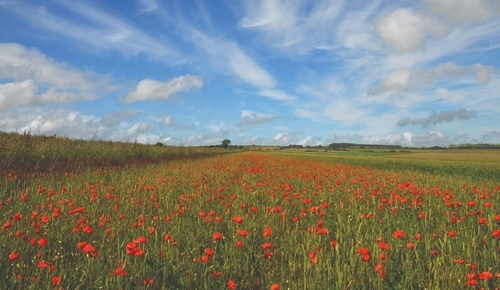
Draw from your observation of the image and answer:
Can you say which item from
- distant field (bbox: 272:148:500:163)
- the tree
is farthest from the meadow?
the tree

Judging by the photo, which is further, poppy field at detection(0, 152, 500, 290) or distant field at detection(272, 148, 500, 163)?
distant field at detection(272, 148, 500, 163)

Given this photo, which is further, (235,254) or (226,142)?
(226,142)

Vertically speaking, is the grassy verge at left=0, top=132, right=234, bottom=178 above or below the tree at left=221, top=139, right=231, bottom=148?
below

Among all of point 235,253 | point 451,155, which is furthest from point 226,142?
point 235,253

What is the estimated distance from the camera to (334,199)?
659cm

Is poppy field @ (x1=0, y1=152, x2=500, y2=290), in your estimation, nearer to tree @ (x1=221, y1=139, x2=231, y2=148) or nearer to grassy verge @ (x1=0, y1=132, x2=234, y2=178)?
grassy verge @ (x1=0, y1=132, x2=234, y2=178)

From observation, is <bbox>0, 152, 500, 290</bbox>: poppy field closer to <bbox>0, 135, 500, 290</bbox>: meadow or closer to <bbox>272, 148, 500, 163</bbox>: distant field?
<bbox>0, 135, 500, 290</bbox>: meadow

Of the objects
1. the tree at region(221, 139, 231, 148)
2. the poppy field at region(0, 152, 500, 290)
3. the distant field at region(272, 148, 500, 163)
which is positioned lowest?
the poppy field at region(0, 152, 500, 290)

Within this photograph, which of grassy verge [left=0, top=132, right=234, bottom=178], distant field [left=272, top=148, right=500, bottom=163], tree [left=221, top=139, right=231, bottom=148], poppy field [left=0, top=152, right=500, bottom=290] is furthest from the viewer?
tree [left=221, top=139, right=231, bottom=148]

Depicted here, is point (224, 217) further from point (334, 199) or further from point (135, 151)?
point (135, 151)

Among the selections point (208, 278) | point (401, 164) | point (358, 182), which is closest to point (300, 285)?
point (208, 278)

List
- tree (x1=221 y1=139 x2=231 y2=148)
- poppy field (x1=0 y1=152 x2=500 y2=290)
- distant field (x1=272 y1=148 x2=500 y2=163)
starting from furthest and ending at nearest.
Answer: tree (x1=221 y1=139 x2=231 y2=148) → distant field (x1=272 y1=148 x2=500 y2=163) → poppy field (x1=0 y1=152 x2=500 y2=290)

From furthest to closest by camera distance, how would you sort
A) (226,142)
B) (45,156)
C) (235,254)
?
(226,142), (45,156), (235,254)

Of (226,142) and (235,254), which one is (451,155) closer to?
(235,254)
